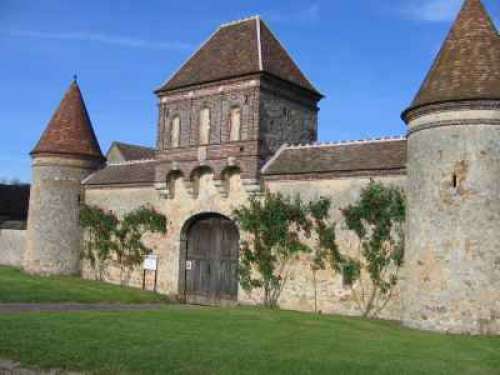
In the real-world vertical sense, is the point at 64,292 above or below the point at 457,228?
below

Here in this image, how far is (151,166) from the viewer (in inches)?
1129

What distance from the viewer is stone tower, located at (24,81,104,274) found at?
2944cm

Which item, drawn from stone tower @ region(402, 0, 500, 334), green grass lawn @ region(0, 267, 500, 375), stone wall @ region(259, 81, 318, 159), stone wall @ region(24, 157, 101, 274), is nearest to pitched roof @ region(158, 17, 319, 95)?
stone wall @ region(259, 81, 318, 159)

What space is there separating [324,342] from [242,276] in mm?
9231

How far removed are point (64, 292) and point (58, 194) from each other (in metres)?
8.40

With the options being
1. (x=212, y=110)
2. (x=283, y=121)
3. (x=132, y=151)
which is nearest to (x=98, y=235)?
(x=212, y=110)

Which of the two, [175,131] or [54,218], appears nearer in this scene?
[175,131]

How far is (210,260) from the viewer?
2477 cm

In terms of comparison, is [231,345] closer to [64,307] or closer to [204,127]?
[64,307]

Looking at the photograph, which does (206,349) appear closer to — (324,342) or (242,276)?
(324,342)

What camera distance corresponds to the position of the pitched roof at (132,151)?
49.7 meters

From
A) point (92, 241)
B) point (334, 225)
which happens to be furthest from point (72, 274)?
point (334, 225)

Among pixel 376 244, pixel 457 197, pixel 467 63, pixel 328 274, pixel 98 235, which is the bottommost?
pixel 328 274

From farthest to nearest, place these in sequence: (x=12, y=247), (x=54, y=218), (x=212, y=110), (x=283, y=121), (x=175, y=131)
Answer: (x=12, y=247)
(x=54, y=218)
(x=175, y=131)
(x=212, y=110)
(x=283, y=121)
